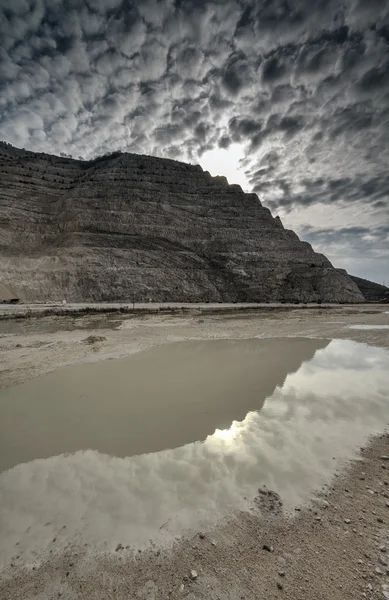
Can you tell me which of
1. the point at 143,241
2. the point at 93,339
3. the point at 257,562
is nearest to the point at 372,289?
the point at 143,241

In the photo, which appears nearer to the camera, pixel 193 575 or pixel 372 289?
pixel 193 575

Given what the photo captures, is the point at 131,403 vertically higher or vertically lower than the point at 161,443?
higher

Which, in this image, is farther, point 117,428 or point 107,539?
point 117,428

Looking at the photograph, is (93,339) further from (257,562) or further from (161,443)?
(257,562)

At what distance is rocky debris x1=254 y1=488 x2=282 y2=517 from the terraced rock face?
124ft

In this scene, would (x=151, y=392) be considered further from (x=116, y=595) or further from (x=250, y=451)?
(x=116, y=595)

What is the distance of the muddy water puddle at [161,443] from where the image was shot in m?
4.04

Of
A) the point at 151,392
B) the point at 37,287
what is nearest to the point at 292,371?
the point at 151,392

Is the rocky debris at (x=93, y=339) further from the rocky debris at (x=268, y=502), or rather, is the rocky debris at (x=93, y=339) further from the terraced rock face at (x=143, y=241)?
the terraced rock face at (x=143, y=241)

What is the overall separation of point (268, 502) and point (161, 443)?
98.0 inches

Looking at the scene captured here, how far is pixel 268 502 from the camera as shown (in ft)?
14.1

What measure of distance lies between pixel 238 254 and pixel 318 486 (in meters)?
52.1

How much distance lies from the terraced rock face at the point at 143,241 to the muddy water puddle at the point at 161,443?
1277 inches

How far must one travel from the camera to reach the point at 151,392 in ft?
28.5
